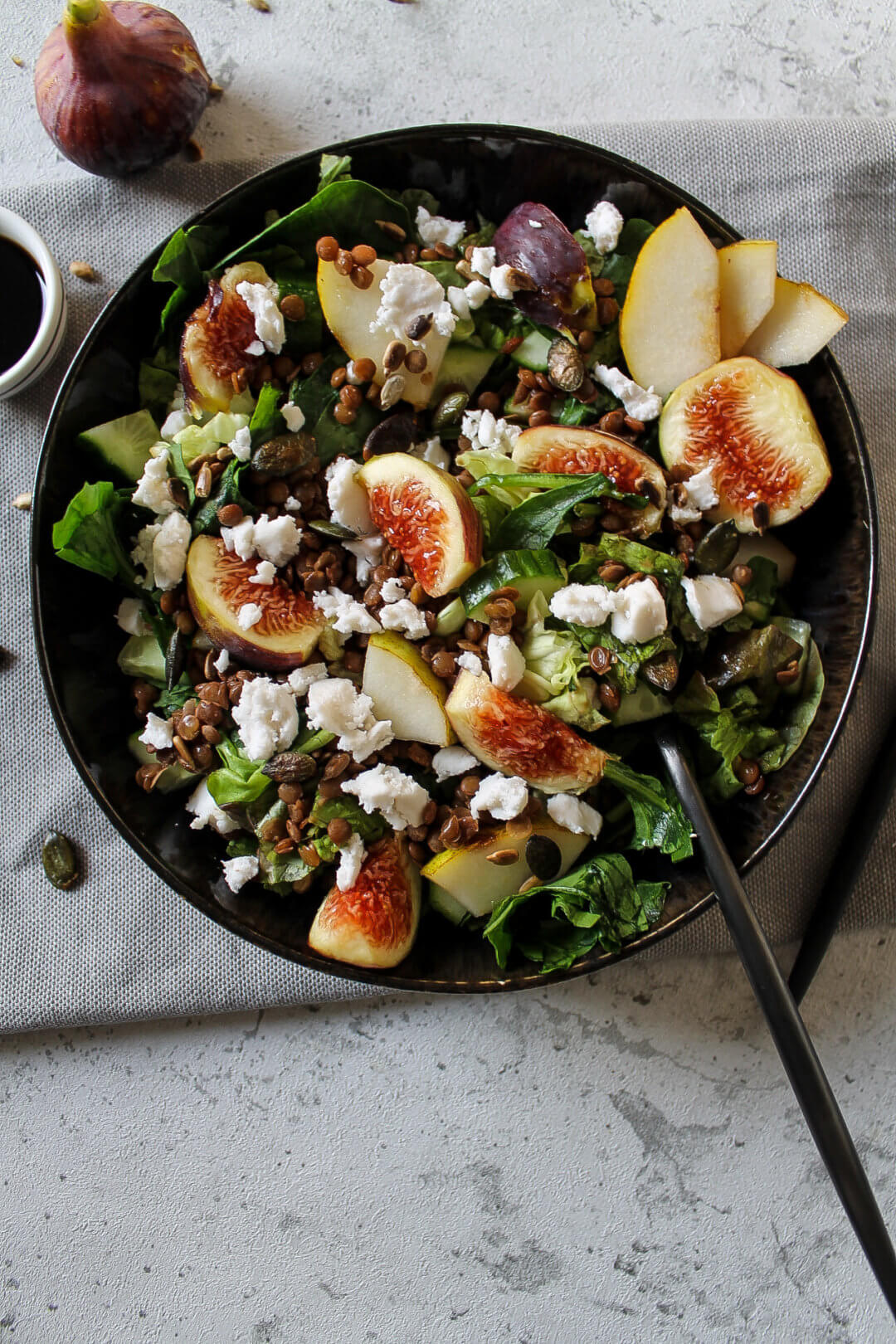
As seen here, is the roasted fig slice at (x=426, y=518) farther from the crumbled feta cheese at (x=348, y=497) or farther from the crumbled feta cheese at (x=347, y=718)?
the crumbled feta cheese at (x=347, y=718)

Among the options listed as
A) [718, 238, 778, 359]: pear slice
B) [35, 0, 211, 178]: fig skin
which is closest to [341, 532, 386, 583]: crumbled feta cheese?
[718, 238, 778, 359]: pear slice

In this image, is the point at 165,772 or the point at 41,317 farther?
the point at 41,317

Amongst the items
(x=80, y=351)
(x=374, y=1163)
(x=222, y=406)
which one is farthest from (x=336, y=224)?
(x=374, y=1163)

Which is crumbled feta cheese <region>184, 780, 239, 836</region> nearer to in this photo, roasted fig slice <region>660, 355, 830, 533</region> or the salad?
the salad

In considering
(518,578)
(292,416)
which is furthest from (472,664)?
(292,416)

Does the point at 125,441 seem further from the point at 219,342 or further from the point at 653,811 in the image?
the point at 653,811

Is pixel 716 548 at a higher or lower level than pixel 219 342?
lower

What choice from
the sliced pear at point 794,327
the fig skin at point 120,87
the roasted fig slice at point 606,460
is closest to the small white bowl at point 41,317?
the fig skin at point 120,87
